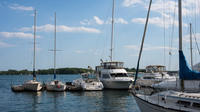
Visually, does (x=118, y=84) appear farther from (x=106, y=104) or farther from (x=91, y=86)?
(x=106, y=104)

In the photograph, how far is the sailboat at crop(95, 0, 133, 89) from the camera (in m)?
39.7

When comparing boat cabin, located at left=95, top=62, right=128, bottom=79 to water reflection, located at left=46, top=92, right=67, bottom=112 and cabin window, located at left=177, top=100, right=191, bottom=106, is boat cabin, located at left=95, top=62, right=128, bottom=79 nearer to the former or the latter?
water reflection, located at left=46, top=92, right=67, bottom=112

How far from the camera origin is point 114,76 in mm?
40844

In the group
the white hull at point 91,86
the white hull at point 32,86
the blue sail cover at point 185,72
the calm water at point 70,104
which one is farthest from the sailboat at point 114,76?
the blue sail cover at point 185,72

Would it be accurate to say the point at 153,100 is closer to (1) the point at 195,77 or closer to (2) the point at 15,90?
(1) the point at 195,77

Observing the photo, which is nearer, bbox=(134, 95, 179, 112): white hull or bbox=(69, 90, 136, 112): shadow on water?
bbox=(134, 95, 179, 112): white hull

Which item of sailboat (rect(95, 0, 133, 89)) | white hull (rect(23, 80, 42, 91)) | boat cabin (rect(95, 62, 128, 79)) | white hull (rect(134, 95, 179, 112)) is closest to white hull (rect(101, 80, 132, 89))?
sailboat (rect(95, 0, 133, 89))

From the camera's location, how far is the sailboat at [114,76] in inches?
1564

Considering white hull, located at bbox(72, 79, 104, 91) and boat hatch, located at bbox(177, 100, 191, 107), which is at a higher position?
boat hatch, located at bbox(177, 100, 191, 107)

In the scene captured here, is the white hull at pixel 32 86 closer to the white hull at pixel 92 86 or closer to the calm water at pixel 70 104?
the calm water at pixel 70 104

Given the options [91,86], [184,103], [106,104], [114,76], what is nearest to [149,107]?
[184,103]

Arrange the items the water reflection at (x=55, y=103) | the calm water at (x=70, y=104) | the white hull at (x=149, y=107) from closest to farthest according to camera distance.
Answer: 1. the white hull at (x=149, y=107)
2. the calm water at (x=70, y=104)
3. the water reflection at (x=55, y=103)

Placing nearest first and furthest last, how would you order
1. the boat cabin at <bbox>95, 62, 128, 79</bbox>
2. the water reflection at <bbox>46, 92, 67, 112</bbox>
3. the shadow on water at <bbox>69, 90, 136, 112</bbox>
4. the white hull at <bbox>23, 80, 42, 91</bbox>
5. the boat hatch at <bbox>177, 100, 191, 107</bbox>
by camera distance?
A: the boat hatch at <bbox>177, 100, 191, 107</bbox> → the shadow on water at <bbox>69, 90, 136, 112</bbox> → the water reflection at <bbox>46, 92, 67, 112</bbox> → the white hull at <bbox>23, 80, 42, 91</bbox> → the boat cabin at <bbox>95, 62, 128, 79</bbox>

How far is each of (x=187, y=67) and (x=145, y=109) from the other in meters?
3.77
